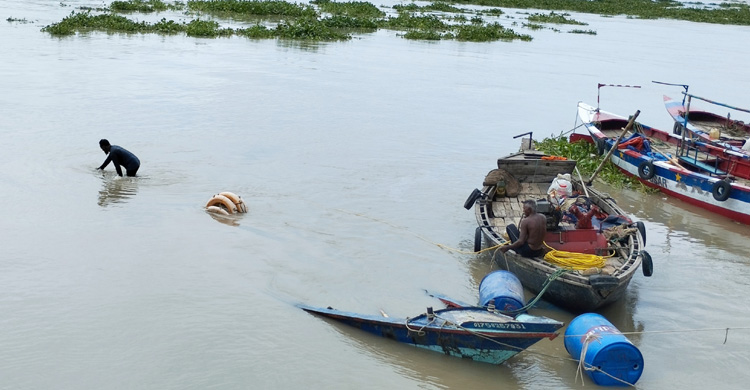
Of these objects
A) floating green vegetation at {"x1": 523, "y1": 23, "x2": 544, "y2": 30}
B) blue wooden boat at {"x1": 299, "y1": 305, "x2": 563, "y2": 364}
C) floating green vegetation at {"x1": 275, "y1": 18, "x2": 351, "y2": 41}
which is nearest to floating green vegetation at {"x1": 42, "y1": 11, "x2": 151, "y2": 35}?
floating green vegetation at {"x1": 275, "y1": 18, "x2": 351, "y2": 41}

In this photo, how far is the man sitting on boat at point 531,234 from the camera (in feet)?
29.1

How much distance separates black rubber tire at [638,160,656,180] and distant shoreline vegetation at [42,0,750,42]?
18746 mm

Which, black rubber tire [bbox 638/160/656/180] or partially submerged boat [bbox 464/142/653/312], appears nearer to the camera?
partially submerged boat [bbox 464/142/653/312]

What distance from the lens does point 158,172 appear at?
13.5 metres

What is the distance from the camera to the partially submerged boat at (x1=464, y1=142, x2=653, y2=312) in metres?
8.48

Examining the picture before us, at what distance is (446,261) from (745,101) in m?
17.2

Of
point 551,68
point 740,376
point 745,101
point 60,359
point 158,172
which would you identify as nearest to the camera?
point 60,359

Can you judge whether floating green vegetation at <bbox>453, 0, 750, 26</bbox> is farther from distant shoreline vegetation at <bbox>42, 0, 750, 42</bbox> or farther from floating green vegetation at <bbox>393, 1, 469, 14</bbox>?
floating green vegetation at <bbox>393, 1, 469, 14</bbox>

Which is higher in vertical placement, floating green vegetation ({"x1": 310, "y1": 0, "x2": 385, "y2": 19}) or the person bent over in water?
floating green vegetation ({"x1": 310, "y1": 0, "x2": 385, "y2": 19})

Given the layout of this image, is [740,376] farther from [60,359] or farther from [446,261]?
[60,359]

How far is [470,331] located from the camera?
23.7ft

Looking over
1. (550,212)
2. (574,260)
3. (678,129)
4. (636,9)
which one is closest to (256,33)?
(678,129)

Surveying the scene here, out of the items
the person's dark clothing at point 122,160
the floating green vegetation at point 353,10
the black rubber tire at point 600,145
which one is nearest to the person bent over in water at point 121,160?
the person's dark clothing at point 122,160

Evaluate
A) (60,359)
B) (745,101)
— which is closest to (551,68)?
(745,101)
